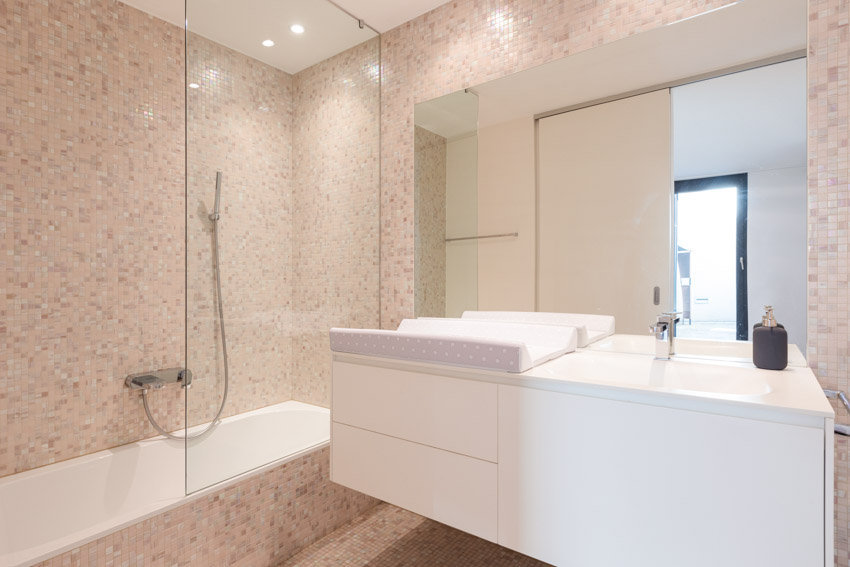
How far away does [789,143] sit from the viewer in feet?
4.14

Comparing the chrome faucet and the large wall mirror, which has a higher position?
the large wall mirror

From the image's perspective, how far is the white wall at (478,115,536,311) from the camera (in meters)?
1.72

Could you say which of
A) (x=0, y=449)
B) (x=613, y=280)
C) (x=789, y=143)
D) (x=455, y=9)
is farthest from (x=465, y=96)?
(x=0, y=449)

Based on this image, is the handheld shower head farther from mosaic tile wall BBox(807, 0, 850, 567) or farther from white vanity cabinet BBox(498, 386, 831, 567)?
mosaic tile wall BBox(807, 0, 850, 567)

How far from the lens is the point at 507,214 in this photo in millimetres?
1792

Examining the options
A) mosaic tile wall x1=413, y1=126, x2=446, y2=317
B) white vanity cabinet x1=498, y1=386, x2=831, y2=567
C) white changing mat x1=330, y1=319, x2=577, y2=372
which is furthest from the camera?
mosaic tile wall x1=413, y1=126, x2=446, y2=317

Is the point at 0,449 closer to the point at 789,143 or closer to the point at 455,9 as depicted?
the point at 455,9

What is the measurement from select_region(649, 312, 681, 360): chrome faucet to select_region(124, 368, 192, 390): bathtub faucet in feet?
6.44

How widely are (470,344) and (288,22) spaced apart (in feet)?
5.63

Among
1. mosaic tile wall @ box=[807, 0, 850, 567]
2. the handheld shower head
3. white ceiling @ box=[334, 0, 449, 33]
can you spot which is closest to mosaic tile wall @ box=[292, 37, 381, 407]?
white ceiling @ box=[334, 0, 449, 33]

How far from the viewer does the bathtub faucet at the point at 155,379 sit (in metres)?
1.98

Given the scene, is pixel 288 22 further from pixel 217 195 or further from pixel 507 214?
pixel 507 214

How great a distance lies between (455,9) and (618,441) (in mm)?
1950

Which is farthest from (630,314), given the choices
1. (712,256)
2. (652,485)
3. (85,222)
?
(85,222)
